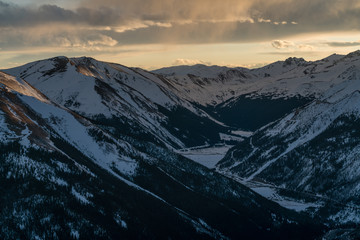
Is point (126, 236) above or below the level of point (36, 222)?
below

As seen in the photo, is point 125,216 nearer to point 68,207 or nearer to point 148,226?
point 148,226

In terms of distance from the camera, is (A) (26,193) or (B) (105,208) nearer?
(A) (26,193)

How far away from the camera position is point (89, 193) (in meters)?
192

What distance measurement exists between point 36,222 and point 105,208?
112ft

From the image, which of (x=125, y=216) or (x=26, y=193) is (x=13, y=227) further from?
(x=125, y=216)

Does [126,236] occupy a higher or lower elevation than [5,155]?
lower

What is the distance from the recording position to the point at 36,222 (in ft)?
516

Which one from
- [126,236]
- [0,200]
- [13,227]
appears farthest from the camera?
[126,236]

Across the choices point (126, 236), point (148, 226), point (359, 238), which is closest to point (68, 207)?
point (126, 236)

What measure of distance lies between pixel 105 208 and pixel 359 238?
293 ft

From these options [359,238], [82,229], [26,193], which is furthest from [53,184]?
[359,238]

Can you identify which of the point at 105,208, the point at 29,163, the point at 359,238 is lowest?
the point at 359,238

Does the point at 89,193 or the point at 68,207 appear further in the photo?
the point at 89,193

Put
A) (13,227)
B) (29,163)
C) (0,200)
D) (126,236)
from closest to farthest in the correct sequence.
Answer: (13,227) → (0,200) → (126,236) → (29,163)
